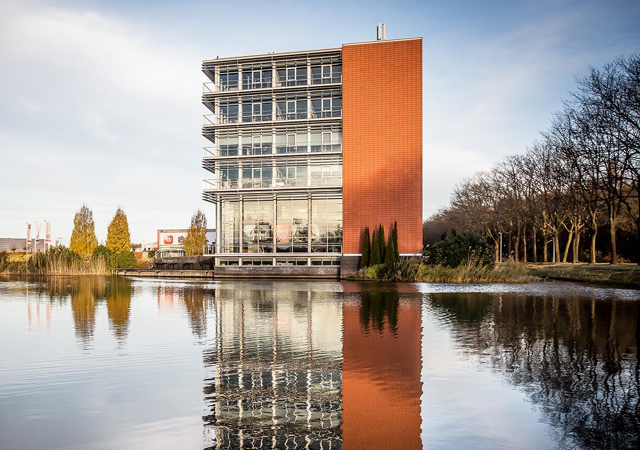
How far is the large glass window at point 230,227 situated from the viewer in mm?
39594

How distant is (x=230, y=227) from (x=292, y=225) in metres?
Result: 5.40

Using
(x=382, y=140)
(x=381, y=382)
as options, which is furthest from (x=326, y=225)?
(x=381, y=382)

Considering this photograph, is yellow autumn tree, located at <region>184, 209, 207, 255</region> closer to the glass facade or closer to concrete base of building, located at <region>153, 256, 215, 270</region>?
concrete base of building, located at <region>153, 256, 215, 270</region>

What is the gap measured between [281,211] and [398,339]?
30593 mm

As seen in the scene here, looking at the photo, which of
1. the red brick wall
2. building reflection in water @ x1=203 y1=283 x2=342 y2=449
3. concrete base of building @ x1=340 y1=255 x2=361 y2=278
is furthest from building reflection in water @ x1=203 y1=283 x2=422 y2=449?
the red brick wall

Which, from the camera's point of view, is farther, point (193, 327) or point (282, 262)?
point (282, 262)

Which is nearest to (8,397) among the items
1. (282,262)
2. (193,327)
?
(193,327)

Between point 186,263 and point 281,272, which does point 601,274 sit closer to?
point 281,272

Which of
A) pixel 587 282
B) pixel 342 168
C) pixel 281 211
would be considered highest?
pixel 342 168

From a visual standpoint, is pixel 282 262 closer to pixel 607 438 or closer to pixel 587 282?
pixel 587 282

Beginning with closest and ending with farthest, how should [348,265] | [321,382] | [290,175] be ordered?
[321,382]
[348,265]
[290,175]

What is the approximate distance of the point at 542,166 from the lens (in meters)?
43.8

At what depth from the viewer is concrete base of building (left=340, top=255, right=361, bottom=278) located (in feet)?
116

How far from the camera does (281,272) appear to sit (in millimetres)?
37000
